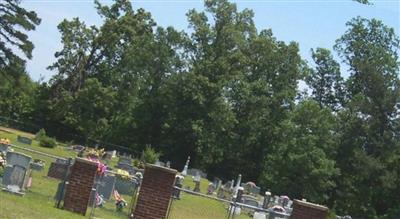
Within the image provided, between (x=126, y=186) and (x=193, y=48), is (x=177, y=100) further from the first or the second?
(x=126, y=186)

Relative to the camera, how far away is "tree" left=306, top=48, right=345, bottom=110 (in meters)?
73.9

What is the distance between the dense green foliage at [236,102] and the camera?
62938mm

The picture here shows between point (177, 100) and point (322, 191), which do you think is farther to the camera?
point (177, 100)

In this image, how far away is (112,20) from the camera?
75688mm

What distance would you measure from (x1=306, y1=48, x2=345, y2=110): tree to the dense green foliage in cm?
12

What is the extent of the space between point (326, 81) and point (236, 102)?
1043cm

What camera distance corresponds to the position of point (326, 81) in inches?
2940

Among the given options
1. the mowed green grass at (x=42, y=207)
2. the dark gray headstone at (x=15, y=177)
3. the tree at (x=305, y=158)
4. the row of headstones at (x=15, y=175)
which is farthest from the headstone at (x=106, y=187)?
the tree at (x=305, y=158)

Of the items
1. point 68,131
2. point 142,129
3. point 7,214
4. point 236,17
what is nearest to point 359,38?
point 236,17

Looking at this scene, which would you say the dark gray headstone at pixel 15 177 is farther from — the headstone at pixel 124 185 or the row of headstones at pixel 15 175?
the headstone at pixel 124 185

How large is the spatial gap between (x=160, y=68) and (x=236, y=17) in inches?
388

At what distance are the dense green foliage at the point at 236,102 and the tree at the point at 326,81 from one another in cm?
12

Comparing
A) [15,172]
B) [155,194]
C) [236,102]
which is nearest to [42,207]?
[15,172]

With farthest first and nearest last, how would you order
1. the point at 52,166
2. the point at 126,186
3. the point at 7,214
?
the point at 52,166 < the point at 126,186 < the point at 7,214
